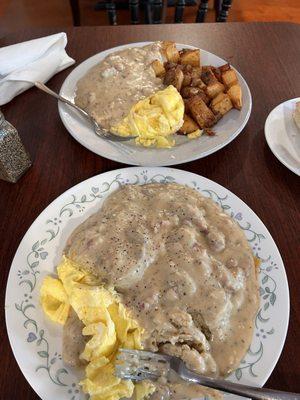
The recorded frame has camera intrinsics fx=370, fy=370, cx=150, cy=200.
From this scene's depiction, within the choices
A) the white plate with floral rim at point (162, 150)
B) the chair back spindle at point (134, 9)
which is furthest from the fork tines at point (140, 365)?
the chair back spindle at point (134, 9)

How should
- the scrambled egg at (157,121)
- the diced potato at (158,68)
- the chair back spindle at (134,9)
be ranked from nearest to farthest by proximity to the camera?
the scrambled egg at (157,121) → the diced potato at (158,68) → the chair back spindle at (134,9)

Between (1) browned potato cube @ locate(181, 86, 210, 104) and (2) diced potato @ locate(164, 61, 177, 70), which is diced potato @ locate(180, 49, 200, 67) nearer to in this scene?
(2) diced potato @ locate(164, 61, 177, 70)

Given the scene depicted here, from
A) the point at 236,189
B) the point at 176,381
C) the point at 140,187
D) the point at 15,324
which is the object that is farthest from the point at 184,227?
the point at 15,324

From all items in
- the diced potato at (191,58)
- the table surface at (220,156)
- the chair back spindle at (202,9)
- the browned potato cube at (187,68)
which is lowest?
the table surface at (220,156)


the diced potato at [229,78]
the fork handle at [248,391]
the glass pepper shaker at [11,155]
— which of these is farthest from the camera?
the diced potato at [229,78]

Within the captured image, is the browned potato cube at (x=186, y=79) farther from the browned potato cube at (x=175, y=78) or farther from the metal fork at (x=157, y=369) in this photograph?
the metal fork at (x=157, y=369)

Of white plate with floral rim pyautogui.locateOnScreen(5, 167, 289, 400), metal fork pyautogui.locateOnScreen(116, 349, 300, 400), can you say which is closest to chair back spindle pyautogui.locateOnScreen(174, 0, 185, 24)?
white plate with floral rim pyautogui.locateOnScreen(5, 167, 289, 400)

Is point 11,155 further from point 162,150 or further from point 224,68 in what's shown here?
point 224,68
